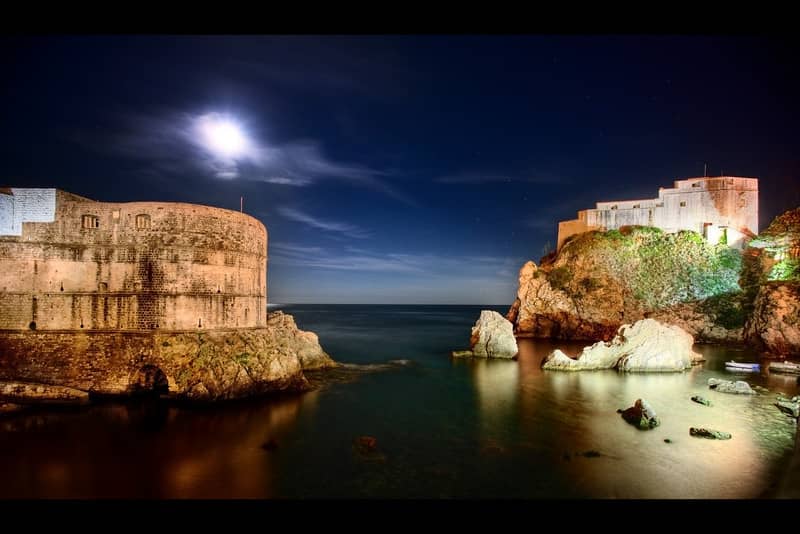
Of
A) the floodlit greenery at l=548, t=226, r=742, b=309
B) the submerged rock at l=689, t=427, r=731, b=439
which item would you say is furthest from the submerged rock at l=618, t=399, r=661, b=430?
the floodlit greenery at l=548, t=226, r=742, b=309

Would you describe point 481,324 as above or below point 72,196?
below

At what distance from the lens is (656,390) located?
19719 mm

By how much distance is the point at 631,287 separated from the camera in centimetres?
4106

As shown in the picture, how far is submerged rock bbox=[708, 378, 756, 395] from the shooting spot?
1844cm

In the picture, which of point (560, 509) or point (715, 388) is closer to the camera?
point (560, 509)

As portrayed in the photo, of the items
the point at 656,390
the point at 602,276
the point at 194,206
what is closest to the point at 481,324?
the point at 656,390

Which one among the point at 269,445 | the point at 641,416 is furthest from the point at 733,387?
the point at 269,445

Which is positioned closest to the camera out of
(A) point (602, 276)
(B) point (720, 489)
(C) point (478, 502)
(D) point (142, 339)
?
(C) point (478, 502)

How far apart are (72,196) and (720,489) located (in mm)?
22803

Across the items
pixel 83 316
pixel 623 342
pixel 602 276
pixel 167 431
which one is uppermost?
pixel 602 276

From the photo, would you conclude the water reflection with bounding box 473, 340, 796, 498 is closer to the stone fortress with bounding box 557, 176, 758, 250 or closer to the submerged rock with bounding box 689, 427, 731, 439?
the submerged rock with bounding box 689, 427, 731, 439

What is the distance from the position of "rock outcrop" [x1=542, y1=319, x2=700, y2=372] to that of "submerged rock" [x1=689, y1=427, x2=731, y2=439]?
411 inches

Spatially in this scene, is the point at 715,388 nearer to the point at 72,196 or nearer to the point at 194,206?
the point at 194,206

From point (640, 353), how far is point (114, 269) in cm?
2599
